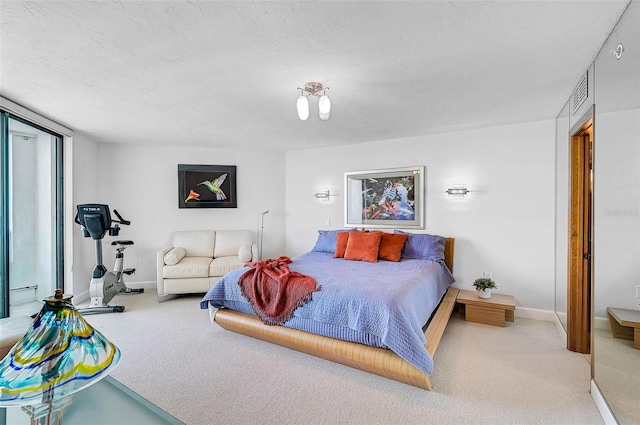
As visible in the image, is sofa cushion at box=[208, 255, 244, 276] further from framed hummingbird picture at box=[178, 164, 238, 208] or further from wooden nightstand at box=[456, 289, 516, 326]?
wooden nightstand at box=[456, 289, 516, 326]

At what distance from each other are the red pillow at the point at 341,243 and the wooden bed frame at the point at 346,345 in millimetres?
1356

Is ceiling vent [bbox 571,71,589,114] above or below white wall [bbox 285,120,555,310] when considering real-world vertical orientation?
above

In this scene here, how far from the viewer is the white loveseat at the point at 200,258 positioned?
4.11m

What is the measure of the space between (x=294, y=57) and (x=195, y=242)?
3.71 metres

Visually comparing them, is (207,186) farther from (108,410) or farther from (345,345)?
(108,410)

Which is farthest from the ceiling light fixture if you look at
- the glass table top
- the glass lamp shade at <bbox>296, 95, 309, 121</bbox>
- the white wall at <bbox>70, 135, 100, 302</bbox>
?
the white wall at <bbox>70, 135, 100, 302</bbox>

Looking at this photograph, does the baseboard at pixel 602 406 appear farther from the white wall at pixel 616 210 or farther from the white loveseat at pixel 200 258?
the white loveseat at pixel 200 258

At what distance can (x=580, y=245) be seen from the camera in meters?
2.55

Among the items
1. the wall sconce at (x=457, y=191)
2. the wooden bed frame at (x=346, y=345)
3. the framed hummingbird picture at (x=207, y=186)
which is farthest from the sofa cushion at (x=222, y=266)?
the wall sconce at (x=457, y=191)

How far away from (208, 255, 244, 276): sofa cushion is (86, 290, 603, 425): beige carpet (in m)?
1.19

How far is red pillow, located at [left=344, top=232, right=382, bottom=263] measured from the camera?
3.64 m

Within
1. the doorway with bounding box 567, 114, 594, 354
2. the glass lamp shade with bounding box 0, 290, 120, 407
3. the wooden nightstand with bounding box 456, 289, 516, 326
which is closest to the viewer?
the glass lamp shade with bounding box 0, 290, 120, 407

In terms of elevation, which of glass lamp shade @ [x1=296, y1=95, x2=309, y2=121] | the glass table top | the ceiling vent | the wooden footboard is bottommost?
the wooden footboard

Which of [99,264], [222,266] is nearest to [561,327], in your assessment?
[222,266]
